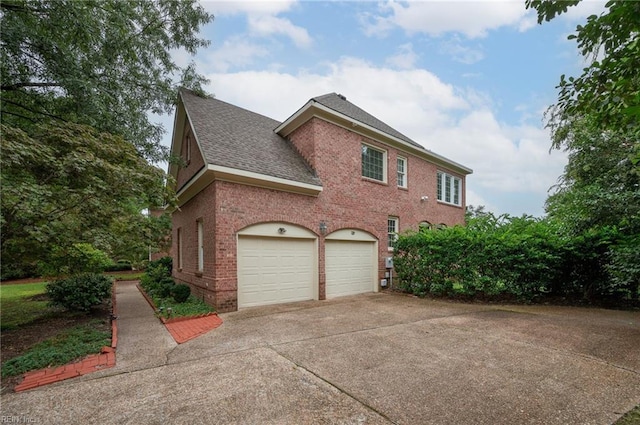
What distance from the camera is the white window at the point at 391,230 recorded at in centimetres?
1220

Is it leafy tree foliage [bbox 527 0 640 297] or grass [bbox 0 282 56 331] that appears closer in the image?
leafy tree foliage [bbox 527 0 640 297]

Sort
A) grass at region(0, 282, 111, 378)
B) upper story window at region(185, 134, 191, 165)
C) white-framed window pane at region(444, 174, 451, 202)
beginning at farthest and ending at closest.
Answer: white-framed window pane at region(444, 174, 451, 202) < upper story window at region(185, 134, 191, 165) < grass at region(0, 282, 111, 378)

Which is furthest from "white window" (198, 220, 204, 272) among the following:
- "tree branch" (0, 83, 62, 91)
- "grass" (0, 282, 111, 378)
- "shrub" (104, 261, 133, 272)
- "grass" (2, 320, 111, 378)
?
"shrub" (104, 261, 133, 272)

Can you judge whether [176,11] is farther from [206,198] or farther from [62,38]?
[206,198]

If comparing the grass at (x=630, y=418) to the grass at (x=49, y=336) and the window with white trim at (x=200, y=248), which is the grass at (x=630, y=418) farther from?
the window with white trim at (x=200, y=248)

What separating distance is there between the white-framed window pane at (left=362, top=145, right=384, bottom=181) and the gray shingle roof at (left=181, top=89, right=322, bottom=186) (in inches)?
102

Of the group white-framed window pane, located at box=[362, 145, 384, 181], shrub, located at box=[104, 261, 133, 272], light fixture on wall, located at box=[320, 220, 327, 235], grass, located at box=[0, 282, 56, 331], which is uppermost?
white-framed window pane, located at box=[362, 145, 384, 181]

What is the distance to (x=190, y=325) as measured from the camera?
6.35 metres

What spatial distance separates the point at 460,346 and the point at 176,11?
42.6 ft

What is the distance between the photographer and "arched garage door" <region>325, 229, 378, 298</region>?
395 inches

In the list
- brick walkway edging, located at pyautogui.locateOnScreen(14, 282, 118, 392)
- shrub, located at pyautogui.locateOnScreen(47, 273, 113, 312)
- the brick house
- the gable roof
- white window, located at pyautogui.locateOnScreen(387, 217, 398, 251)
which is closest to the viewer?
brick walkway edging, located at pyautogui.locateOnScreen(14, 282, 118, 392)

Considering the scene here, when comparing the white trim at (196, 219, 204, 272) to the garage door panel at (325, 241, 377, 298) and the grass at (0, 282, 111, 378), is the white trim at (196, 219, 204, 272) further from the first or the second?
the garage door panel at (325, 241, 377, 298)

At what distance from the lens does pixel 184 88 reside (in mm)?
11672

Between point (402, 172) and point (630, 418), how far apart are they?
11.0 meters
